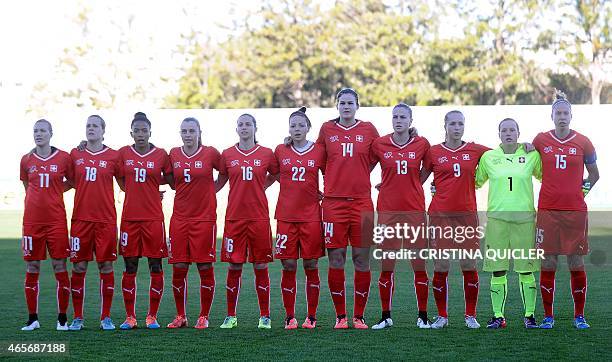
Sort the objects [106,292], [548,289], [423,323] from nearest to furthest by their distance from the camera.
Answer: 1. [548,289]
2. [423,323]
3. [106,292]

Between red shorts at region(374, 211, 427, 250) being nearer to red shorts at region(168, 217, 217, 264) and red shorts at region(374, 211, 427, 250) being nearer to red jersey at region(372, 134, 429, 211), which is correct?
red jersey at region(372, 134, 429, 211)

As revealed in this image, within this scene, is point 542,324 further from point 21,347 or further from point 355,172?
point 21,347

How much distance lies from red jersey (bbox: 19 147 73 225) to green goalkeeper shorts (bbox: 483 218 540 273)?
325 centimetres

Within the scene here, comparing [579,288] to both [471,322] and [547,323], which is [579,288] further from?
[471,322]

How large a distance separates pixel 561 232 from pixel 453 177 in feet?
2.89

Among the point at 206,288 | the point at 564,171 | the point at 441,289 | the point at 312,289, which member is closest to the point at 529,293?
the point at 441,289

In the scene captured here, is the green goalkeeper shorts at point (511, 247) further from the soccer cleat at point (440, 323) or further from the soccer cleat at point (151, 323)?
the soccer cleat at point (151, 323)

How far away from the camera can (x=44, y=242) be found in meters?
7.56

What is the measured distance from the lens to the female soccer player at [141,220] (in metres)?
7.53

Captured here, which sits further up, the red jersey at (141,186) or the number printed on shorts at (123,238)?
the red jersey at (141,186)

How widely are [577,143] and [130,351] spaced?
11.7 ft

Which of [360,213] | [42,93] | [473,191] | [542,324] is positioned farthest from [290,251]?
[42,93]

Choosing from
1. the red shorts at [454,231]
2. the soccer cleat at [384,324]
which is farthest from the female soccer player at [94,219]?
the red shorts at [454,231]

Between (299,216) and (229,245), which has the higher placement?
(299,216)
